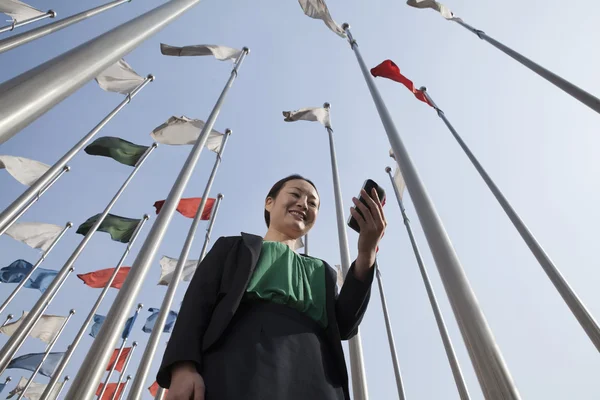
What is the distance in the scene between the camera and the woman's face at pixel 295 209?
8.47 ft

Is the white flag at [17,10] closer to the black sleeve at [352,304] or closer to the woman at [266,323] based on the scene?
the woman at [266,323]

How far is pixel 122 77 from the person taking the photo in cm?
859

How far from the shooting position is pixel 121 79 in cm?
861

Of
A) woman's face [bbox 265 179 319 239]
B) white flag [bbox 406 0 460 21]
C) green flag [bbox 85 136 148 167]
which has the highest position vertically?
white flag [bbox 406 0 460 21]

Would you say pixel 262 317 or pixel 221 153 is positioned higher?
pixel 221 153

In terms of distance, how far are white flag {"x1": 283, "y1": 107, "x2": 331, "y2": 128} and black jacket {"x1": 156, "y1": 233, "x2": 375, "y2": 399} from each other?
21.8 ft

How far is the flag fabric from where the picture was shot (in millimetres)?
8438

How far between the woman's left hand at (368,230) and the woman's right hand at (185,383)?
979mm

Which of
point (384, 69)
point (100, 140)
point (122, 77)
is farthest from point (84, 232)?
point (384, 69)

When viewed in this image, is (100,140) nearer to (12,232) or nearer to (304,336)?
(12,232)

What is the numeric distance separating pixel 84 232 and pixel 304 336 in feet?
35.2

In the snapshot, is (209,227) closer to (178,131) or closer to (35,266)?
(178,131)

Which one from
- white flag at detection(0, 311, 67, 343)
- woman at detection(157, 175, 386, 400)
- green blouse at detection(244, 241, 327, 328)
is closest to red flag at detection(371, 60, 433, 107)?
woman at detection(157, 175, 386, 400)

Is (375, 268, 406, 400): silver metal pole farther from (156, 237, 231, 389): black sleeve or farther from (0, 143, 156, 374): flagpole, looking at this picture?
(156, 237, 231, 389): black sleeve
